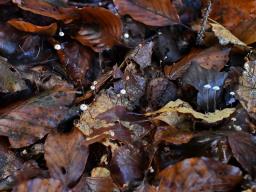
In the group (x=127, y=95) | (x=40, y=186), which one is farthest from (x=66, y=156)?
(x=127, y=95)

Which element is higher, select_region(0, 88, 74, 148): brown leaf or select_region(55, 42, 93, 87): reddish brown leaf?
select_region(55, 42, 93, 87): reddish brown leaf

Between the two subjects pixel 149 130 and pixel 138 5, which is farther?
pixel 138 5

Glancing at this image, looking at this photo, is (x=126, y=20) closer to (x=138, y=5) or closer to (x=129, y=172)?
(x=138, y=5)

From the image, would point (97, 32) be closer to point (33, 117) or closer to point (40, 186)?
point (33, 117)

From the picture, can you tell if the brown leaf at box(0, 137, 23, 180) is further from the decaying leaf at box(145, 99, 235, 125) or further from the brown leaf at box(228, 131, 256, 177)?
the brown leaf at box(228, 131, 256, 177)

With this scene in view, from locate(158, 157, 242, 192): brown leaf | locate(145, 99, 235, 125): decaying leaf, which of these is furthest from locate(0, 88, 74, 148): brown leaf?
locate(158, 157, 242, 192): brown leaf

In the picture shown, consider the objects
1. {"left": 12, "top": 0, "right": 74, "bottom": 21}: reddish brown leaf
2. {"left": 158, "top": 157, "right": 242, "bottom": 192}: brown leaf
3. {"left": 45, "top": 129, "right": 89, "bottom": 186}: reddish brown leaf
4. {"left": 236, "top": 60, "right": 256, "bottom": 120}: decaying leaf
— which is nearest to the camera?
{"left": 158, "top": 157, "right": 242, "bottom": 192}: brown leaf

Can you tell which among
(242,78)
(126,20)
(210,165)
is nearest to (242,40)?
(242,78)
